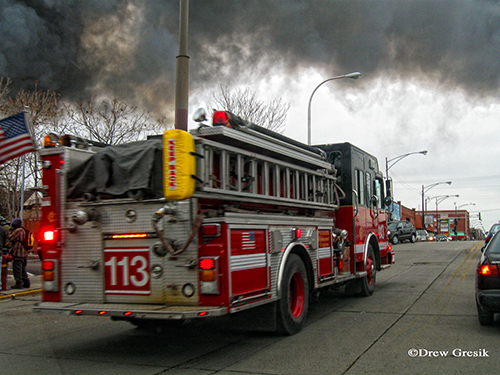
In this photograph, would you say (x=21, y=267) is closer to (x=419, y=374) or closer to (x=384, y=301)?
(x=384, y=301)

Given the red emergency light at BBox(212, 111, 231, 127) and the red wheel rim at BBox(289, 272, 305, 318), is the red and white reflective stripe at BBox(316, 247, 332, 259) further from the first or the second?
the red emergency light at BBox(212, 111, 231, 127)

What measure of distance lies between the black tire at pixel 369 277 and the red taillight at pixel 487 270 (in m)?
3.66

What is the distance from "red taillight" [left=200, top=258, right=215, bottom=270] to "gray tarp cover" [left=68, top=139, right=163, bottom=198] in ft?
3.21

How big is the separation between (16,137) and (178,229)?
9.18 feet

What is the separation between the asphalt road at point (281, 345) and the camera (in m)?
5.38

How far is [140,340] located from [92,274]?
144 cm

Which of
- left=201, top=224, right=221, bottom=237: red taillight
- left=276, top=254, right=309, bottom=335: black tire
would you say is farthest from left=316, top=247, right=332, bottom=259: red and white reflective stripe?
left=201, top=224, right=221, bottom=237: red taillight

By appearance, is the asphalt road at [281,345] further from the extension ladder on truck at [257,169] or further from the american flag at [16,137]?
the american flag at [16,137]

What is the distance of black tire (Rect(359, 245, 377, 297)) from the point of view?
10323 millimetres

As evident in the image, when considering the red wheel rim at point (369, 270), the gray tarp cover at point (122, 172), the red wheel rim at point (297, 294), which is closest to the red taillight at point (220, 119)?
the gray tarp cover at point (122, 172)

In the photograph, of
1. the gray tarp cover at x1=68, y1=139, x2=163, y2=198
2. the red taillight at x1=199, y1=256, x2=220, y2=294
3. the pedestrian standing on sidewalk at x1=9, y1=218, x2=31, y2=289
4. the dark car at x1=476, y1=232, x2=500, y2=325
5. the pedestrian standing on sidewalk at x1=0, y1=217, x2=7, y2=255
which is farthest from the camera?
the pedestrian standing on sidewalk at x1=9, y1=218, x2=31, y2=289

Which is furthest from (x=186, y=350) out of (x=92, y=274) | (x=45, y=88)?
(x=45, y=88)

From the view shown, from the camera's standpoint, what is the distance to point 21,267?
1255 cm

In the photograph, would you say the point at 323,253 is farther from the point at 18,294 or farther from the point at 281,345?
the point at 18,294
